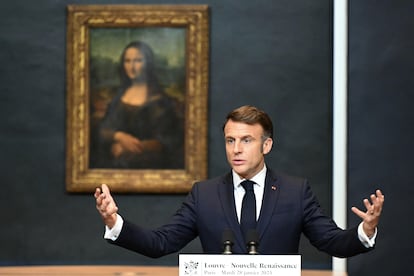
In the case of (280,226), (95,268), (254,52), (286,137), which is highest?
(254,52)

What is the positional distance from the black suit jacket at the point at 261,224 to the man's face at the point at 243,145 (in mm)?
185

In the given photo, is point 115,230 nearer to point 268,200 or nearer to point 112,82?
point 268,200

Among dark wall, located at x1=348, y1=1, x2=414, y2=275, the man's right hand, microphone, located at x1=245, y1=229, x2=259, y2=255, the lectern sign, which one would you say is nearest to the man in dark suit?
the man's right hand

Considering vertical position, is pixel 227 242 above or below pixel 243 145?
below

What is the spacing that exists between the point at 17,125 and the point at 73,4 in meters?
1.21

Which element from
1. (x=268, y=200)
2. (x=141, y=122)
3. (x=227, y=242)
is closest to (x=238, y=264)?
(x=227, y=242)

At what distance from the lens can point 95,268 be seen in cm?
800

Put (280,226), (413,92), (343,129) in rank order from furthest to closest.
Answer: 1. (343,129)
2. (413,92)
3. (280,226)

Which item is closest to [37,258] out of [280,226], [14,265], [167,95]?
[14,265]

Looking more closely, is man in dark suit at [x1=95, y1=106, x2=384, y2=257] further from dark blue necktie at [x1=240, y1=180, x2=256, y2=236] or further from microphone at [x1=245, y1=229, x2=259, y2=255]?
microphone at [x1=245, y1=229, x2=259, y2=255]

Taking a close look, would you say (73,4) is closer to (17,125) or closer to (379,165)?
(17,125)

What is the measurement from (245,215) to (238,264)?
30.1 inches

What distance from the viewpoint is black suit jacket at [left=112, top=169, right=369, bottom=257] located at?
181 inches

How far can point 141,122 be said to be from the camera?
26.7ft
